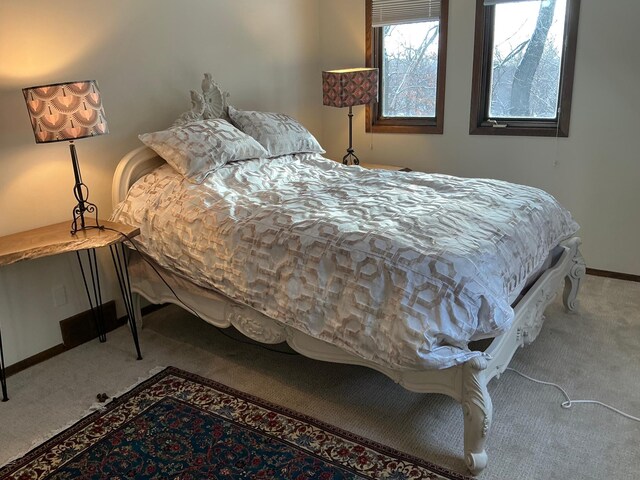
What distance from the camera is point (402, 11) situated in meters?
3.84

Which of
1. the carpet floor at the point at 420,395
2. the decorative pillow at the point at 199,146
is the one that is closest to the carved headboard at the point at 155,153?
the decorative pillow at the point at 199,146

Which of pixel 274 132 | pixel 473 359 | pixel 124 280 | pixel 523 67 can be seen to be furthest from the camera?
pixel 523 67

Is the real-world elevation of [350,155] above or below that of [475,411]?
above

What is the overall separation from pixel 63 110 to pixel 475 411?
1.99m

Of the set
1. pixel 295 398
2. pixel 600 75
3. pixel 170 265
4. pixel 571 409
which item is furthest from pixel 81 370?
pixel 600 75

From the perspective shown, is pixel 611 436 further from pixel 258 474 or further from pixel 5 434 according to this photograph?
pixel 5 434

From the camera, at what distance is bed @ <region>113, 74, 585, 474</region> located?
1.74 m

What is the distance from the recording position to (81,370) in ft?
8.28

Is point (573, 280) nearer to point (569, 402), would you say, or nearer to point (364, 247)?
point (569, 402)

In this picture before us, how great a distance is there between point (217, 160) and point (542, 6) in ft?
7.76

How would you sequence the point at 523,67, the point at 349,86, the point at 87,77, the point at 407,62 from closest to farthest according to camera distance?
1. the point at 87,77
2. the point at 523,67
3. the point at 349,86
4. the point at 407,62

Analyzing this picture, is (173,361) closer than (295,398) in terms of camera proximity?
No

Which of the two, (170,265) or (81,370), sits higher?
(170,265)

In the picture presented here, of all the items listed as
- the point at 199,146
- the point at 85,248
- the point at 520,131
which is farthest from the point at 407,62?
the point at 85,248
